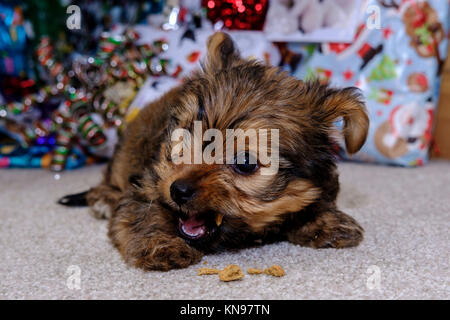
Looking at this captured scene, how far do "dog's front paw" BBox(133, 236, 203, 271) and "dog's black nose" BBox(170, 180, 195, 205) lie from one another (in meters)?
0.22

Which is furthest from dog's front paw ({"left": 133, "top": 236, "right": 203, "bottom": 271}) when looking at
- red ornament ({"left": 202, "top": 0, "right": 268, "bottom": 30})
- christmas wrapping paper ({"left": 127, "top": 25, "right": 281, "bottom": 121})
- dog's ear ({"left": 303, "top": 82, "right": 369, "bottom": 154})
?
red ornament ({"left": 202, "top": 0, "right": 268, "bottom": 30})

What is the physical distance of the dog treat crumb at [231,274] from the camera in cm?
167

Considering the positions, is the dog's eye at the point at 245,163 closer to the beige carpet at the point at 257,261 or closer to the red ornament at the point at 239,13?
the beige carpet at the point at 257,261

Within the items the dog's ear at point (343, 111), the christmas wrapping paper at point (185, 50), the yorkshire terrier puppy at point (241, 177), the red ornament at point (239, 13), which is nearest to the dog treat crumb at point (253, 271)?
the yorkshire terrier puppy at point (241, 177)

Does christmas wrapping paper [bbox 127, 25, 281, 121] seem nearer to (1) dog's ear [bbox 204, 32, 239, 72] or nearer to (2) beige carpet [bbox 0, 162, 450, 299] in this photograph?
(2) beige carpet [bbox 0, 162, 450, 299]

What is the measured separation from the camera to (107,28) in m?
4.29

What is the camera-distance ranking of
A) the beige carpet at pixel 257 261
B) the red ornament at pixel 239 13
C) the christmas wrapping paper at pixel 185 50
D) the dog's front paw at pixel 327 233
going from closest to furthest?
1. the beige carpet at pixel 257 261
2. the dog's front paw at pixel 327 233
3. the christmas wrapping paper at pixel 185 50
4. the red ornament at pixel 239 13

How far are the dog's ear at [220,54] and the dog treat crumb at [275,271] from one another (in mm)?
848

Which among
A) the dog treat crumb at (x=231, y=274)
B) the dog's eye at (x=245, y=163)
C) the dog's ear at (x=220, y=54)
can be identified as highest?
the dog's ear at (x=220, y=54)

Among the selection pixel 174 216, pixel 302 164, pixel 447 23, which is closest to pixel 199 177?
pixel 174 216

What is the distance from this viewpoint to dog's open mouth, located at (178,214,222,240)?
1844 mm

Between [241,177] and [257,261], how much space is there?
0.34 m

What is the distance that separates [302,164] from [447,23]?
2.51m
